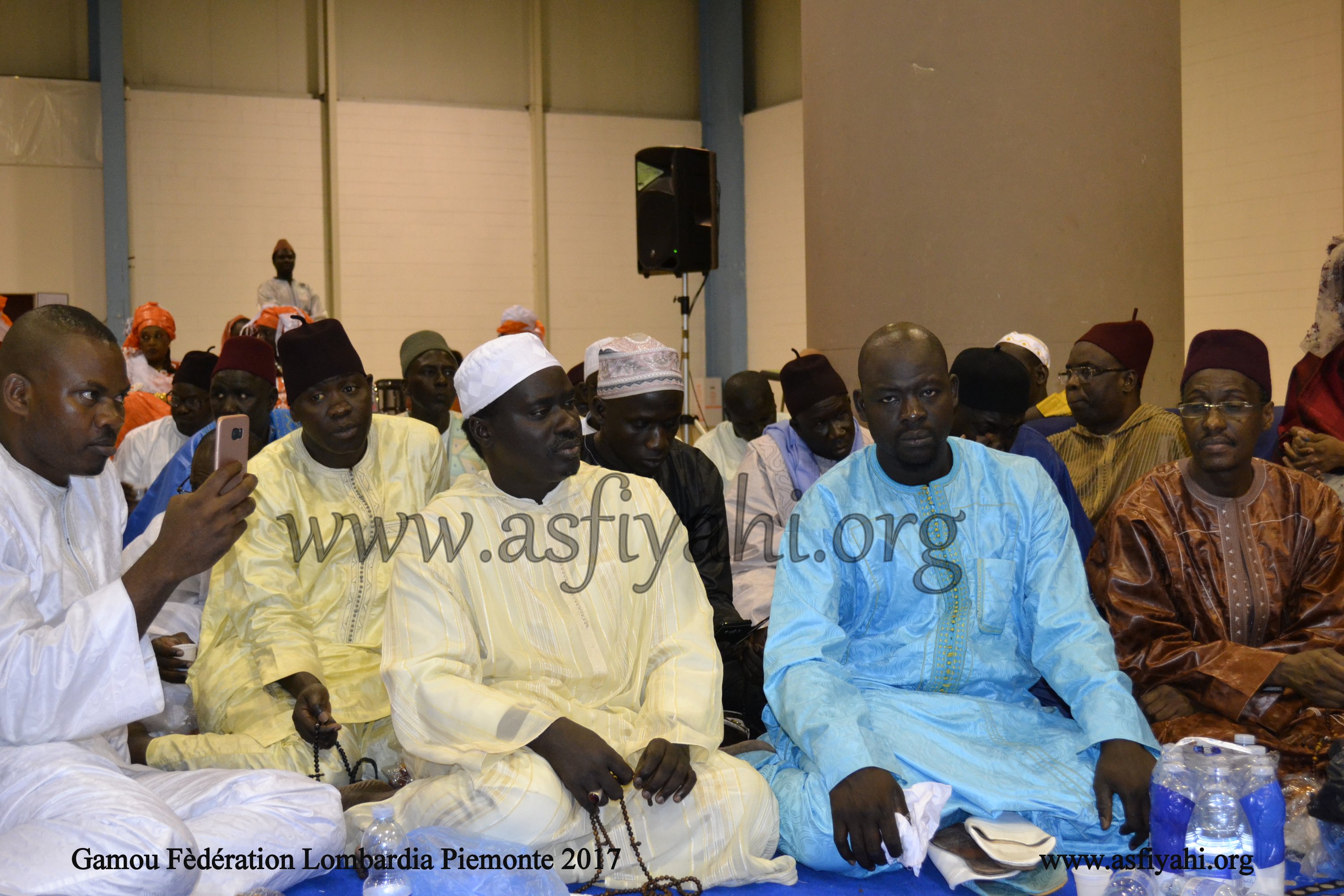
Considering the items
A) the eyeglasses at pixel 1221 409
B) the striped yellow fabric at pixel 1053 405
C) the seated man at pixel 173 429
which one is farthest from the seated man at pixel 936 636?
the seated man at pixel 173 429

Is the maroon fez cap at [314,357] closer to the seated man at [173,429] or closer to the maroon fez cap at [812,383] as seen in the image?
the maroon fez cap at [812,383]

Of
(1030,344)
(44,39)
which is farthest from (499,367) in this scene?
(44,39)

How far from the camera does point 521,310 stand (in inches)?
410

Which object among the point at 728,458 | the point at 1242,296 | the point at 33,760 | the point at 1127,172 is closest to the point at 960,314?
the point at 1127,172

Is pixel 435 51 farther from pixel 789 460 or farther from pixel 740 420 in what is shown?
pixel 789 460

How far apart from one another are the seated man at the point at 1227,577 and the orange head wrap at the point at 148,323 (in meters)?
8.00

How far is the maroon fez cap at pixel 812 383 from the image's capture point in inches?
181

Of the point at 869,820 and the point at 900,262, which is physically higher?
the point at 900,262

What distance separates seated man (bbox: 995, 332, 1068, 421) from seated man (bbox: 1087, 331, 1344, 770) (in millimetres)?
1603

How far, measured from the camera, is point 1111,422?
14.8 ft

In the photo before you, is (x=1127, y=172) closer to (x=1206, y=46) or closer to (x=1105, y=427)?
(x=1105, y=427)

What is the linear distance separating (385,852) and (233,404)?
2443 mm

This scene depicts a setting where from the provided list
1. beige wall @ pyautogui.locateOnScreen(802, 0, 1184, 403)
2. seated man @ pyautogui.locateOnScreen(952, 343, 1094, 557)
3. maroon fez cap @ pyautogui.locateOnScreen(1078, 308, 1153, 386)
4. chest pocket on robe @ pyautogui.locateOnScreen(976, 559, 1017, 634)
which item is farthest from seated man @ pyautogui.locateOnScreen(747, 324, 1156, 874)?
beige wall @ pyautogui.locateOnScreen(802, 0, 1184, 403)

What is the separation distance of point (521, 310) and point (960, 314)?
5.80 meters
